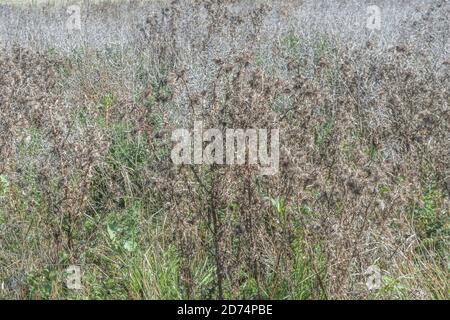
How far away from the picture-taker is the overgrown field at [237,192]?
3141 mm

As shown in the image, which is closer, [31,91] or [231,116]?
Result: [231,116]

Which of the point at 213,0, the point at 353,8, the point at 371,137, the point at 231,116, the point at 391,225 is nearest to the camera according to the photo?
the point at 231,116

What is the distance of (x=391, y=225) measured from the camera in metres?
3.69

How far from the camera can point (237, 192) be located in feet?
11.3

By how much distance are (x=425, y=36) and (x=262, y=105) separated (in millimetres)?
3533

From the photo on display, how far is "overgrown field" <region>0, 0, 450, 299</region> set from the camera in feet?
10.3

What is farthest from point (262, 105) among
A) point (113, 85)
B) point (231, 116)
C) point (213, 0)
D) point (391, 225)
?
point (213, 0)

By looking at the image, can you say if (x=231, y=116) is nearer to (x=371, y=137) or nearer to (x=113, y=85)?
(x=371, y=137)

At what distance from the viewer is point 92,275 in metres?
3.36

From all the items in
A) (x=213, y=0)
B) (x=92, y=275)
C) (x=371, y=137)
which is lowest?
(x=92, y=275)
